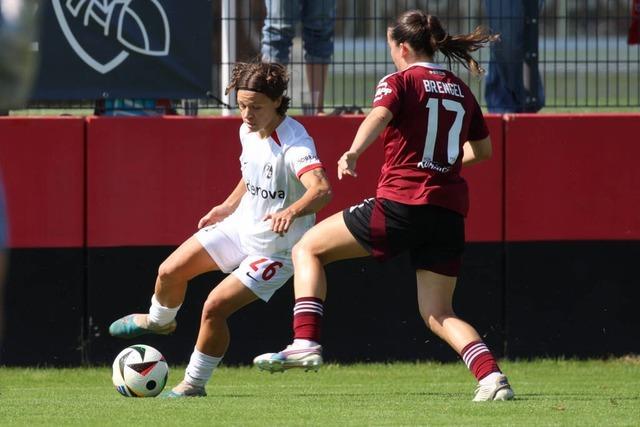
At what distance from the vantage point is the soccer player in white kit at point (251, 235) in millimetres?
7676

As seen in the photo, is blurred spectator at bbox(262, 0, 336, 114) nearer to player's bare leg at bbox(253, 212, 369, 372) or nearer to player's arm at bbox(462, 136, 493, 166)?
player's arm at bbox(462, 136, 493, 166)

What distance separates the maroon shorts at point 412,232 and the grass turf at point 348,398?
800mm

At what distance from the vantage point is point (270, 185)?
7.79 metres

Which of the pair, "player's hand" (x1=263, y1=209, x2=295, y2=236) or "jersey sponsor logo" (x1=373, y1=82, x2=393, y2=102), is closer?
"player's hand" (x1=263, y1=209, x2=295, y2=236)

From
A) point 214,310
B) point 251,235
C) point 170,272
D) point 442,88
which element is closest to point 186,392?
point 214,310

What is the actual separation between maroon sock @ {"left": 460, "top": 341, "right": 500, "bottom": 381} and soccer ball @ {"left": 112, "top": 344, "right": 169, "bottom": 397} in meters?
1.88

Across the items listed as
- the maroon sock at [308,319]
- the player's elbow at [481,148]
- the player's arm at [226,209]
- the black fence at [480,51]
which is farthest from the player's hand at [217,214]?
the black fence at [480,51]

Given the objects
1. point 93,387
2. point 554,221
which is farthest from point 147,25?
point 554,221

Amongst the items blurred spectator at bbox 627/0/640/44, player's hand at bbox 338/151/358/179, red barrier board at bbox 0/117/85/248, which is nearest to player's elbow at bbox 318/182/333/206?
player's hand at bbox 338/151/358/179

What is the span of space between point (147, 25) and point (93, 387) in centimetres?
274

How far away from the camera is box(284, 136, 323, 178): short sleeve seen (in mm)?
7492

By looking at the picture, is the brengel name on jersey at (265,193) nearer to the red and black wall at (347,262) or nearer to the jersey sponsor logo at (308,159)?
the jersey sponsor logo at (308,159)

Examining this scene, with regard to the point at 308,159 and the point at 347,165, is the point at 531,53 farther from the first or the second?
the point at 347,165

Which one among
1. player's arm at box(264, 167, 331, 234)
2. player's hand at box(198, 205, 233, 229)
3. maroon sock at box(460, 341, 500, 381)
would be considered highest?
player's arm at box(264, 167, 331, 234)
